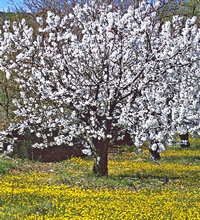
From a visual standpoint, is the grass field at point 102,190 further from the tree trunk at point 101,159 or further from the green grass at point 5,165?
the tree trunk at point 101,159

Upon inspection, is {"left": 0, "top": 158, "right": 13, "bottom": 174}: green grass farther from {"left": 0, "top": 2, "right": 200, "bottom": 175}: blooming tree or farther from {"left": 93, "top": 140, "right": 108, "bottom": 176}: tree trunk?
{"left": 93, "top": 140, "right": 108, "bottom": 176}: tree trunk

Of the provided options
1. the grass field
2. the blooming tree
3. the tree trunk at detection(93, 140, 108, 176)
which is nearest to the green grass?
the grass field

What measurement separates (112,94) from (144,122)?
1404mm

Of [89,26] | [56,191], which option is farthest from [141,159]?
[56,191]

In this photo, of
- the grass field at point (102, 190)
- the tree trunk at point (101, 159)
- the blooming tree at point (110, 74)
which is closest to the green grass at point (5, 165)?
the grass field at point (102, 190)

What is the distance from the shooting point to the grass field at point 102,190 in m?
8.77

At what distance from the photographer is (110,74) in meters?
14.9

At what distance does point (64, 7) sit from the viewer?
95.5 ft

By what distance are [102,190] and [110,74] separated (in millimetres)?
4356

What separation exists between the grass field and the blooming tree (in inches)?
57.3

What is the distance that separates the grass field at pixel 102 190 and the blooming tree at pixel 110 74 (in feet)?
4.77

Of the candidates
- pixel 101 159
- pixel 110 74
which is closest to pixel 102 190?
pixel 101 159

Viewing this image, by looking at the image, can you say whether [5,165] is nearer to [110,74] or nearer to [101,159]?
[101,159]

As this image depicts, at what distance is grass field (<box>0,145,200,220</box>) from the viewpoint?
8.77 m
